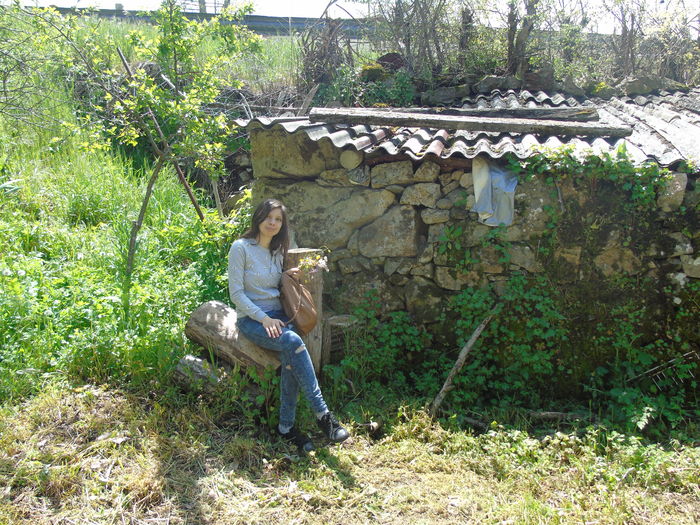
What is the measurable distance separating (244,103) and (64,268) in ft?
13.9

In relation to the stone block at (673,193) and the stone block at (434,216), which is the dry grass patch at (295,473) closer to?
the stone block at (434,216)

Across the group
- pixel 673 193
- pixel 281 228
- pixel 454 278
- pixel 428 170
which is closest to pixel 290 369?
pixel 281 228

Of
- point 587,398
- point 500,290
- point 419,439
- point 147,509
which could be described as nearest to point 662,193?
point 500,290

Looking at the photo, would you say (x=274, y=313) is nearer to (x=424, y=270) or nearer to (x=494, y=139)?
(x=424, y=270)

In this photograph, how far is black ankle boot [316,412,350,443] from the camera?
3.91 meters

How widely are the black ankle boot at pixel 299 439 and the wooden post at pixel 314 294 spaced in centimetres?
80

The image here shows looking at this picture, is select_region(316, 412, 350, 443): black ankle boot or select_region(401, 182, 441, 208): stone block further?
select_region(401, 182, 441, 208): stone block

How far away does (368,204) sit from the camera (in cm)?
527

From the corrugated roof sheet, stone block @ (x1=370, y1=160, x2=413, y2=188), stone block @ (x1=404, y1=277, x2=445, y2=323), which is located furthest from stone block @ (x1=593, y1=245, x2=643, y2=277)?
stone block @ (x1=370, y1=160, x2=413, y2=188)

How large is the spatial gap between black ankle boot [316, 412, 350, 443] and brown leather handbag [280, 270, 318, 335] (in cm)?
71

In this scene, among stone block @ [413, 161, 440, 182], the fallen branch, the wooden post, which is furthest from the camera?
stone block @ [413, 161, 440, 182]

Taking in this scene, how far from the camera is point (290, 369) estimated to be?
13.1 ft

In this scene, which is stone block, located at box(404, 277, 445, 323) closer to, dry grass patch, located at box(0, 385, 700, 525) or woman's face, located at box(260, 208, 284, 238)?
dry grass patch, located at box(0, 385, 700, 525)

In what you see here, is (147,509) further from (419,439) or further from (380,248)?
(380,248)
